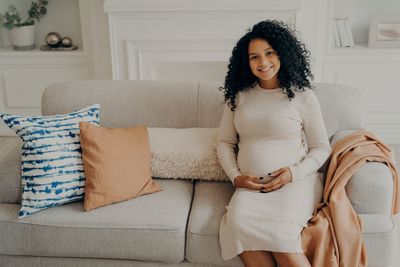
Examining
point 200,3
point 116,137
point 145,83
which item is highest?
point 200,3

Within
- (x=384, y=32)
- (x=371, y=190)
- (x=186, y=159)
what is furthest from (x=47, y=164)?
(x=384, y=32)

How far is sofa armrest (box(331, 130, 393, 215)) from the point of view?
1955 mm

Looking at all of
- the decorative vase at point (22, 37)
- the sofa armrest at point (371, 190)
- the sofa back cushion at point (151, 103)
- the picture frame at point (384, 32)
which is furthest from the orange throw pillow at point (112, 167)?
the picture frame at point (384, 32)

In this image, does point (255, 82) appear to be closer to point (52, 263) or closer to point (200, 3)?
point (52, 263)

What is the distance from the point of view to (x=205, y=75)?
3791 millimetres

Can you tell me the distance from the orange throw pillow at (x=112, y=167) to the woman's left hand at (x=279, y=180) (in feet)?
1.58

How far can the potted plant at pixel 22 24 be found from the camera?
12.5ft

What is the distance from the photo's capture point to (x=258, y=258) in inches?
73.2

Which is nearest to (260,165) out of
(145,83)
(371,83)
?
(145,83)

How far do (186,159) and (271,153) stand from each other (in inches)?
15.5

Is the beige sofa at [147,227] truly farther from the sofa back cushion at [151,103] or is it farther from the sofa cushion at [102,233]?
the sofa back cushion at [151,103]

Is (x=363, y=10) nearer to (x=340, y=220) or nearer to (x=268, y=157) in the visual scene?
(x=268, y=157)

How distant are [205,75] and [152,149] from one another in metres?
1.59

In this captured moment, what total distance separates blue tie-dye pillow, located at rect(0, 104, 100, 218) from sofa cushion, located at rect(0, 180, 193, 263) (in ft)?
0.19
